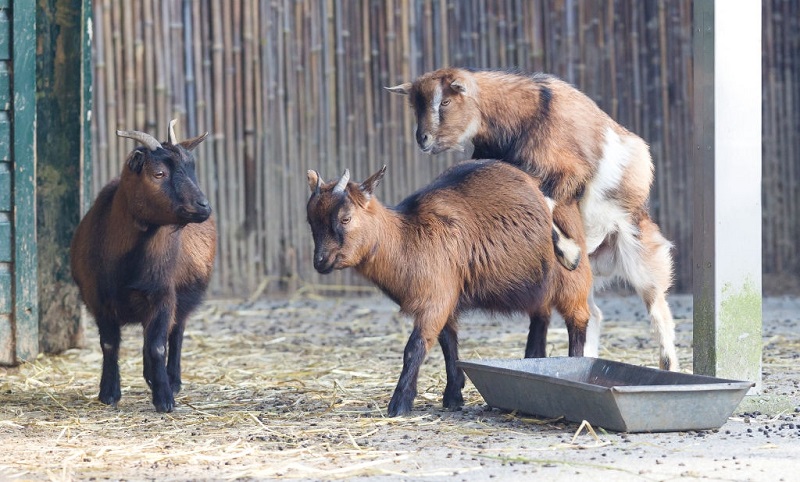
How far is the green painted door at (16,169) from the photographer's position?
700 centimetres

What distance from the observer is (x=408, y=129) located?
10.3 m

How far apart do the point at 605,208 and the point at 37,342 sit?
11.4 ft

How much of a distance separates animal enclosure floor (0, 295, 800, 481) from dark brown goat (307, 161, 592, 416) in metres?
0.26

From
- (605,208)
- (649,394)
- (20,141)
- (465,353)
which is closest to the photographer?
(649,394)

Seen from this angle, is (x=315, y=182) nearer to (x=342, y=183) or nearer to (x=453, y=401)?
(x=342, y=183)

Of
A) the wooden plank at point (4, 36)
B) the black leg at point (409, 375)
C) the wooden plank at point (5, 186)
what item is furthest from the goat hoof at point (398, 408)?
the wooden plank at point (4, 36)

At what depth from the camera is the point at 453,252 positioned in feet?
18.5

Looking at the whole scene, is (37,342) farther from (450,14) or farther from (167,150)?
(450,14)

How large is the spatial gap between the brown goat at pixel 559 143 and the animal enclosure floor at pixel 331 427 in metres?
0.71

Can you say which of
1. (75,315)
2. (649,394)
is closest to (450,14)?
(75,315)

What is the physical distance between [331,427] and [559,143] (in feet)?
5.90

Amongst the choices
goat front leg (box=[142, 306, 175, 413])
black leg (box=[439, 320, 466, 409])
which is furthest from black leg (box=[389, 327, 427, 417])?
goat front leg (box=[142, 306, 175, 413])

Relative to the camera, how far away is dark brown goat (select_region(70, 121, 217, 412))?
18.7ft

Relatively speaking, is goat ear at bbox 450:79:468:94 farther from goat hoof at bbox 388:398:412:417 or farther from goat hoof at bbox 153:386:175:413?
goat hoof at bbox 153:386:175:413
